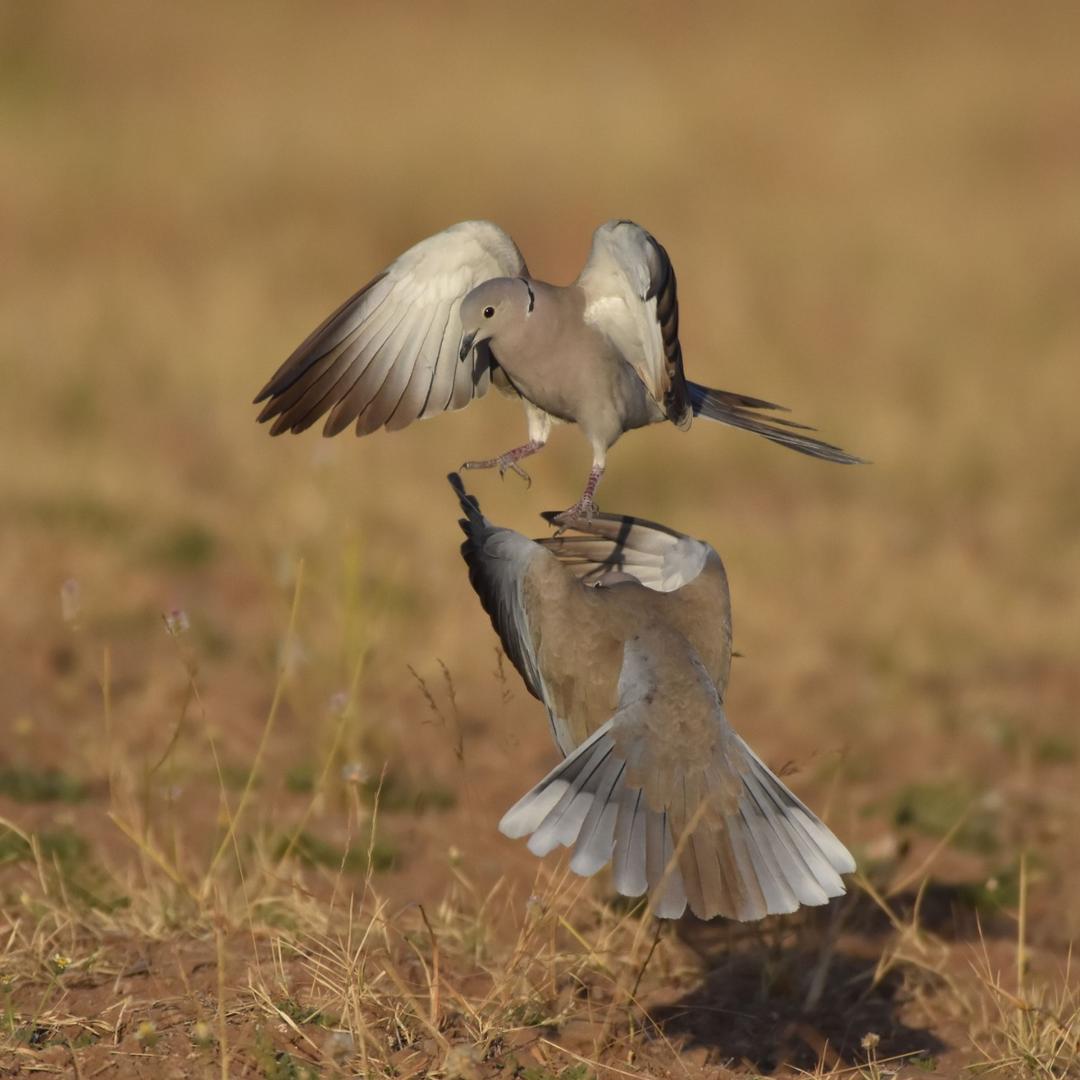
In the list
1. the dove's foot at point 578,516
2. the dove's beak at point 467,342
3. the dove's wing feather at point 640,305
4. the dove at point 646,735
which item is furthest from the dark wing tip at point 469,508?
the dove's wing feather at point 640,305

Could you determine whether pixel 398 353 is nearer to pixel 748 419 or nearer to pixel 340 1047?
pixel 748 419

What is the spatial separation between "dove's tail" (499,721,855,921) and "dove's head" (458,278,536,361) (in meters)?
1.05

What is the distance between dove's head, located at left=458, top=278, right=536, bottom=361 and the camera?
4.05 meters

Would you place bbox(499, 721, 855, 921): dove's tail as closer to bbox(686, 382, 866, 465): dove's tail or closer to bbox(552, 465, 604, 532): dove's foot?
bbox(552, 465, 604, 532): dove's foot

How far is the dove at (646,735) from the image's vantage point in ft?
11.6

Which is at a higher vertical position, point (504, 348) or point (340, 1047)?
point (504, 348)

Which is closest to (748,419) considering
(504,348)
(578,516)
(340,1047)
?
(578,516)

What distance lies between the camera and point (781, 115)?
17922 millimetres

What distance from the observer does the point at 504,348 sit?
13.4ft

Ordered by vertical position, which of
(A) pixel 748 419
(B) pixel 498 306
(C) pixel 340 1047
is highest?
(B) pixel 498 306

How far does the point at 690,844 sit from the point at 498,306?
133cm

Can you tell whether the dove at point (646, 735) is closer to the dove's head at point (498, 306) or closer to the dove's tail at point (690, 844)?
the dove's tail at point (690, 844)

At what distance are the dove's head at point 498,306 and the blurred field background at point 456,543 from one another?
72cm

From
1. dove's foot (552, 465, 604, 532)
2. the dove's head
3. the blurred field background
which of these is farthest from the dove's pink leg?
the blurred field background
